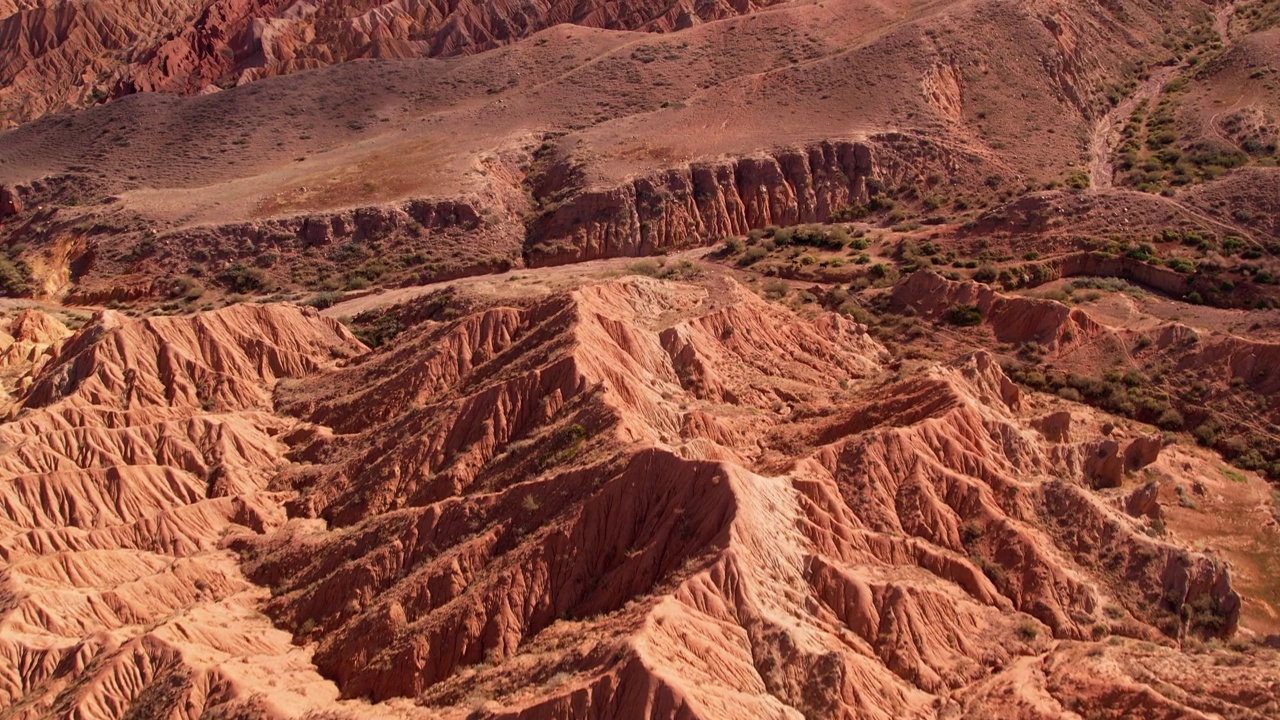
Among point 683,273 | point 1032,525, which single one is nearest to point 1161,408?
point 1032,525

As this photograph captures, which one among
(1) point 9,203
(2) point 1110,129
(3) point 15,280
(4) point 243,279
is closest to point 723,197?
(2) point 1110,129

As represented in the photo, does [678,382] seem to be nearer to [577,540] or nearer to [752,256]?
[577,540]

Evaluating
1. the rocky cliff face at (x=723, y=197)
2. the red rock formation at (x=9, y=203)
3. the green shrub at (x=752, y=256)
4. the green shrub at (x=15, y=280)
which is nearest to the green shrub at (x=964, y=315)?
the green shrub at (x=752, y=256)

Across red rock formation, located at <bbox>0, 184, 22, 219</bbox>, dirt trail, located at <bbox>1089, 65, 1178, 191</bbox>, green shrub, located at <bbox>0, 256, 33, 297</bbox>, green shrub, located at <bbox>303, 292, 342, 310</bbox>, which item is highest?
dirt trail, located at <bbox>1089, 65, 1178, 191</bbox>

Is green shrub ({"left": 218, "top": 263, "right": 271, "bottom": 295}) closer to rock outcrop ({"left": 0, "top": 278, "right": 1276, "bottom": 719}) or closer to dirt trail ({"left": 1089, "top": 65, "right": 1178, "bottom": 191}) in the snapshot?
rock outcrop ({"left": 0, "top": 278, "right": 1276, "bottom": 719})

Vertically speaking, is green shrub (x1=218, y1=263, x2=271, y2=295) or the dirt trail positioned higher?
the dirt trail

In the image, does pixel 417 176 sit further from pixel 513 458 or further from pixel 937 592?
pixel 937 592

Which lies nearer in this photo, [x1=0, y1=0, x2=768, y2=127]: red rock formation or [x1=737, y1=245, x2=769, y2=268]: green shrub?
[x1=737, y1=245, x2=769, y2=268]: green shrub

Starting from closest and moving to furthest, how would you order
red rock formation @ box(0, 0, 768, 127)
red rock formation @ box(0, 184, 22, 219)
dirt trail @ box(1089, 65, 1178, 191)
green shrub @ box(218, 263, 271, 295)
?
1. green shrub @ box(218, 263, 271, 295)
2. dirt trail @ box(1089, 65, 1178, 191)
3. red rock formation @ box(0, 184, 22, 219)
4. red rock formation @ box(0, 0, 768, 127)

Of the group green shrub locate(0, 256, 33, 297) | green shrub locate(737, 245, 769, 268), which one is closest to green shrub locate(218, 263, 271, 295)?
green shrub locate(0, 256, 33, 297)
